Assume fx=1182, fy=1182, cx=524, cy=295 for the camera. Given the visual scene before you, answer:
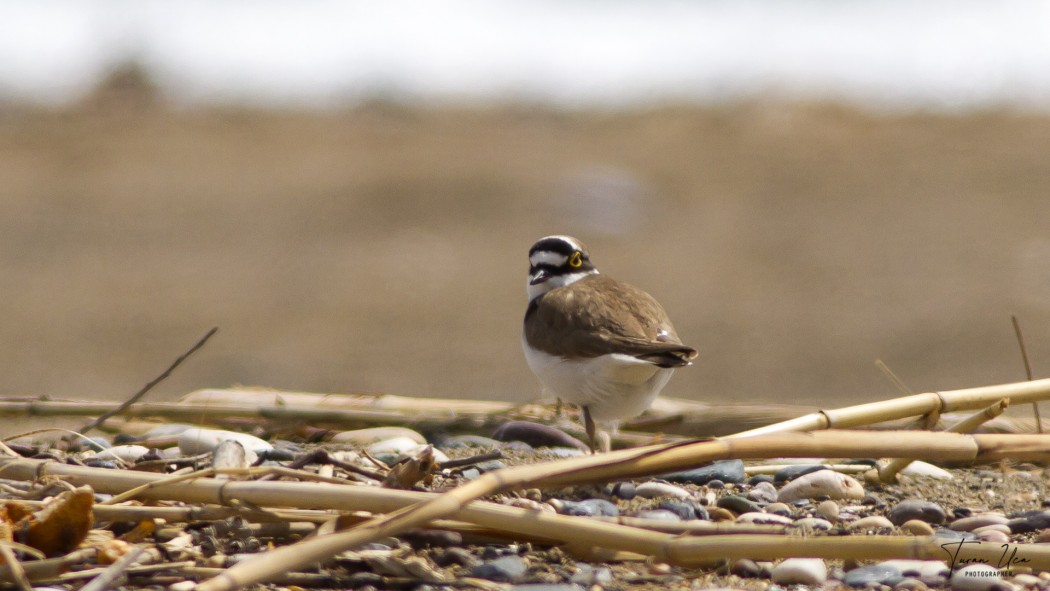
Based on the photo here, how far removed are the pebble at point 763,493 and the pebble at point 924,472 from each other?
1.63 feet

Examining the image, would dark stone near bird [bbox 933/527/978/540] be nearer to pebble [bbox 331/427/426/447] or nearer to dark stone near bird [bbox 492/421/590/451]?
dark stone near bird [bbox 492/421/590/451]

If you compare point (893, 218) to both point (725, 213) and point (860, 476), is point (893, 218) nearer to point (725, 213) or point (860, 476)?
point (725, 213)

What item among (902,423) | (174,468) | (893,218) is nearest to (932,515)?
(902,423)

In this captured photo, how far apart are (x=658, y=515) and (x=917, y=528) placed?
0.66 m

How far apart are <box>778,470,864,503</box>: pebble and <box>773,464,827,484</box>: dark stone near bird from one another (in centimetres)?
22

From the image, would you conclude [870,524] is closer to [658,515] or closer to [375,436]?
[658,515]

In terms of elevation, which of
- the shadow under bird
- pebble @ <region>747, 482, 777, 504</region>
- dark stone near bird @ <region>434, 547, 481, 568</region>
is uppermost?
the shadow under bird

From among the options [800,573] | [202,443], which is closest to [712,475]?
[800,573]

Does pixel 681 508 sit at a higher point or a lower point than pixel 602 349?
lower

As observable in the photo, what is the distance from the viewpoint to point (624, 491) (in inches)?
135

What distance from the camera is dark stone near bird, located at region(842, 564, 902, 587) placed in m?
2.67

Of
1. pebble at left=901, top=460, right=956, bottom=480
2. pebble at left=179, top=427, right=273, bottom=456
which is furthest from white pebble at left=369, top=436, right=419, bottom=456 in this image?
pebble at left=901, top=460, right=956, bottom=480

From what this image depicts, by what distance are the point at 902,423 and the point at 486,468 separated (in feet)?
6.12

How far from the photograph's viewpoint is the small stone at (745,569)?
2713 mm
